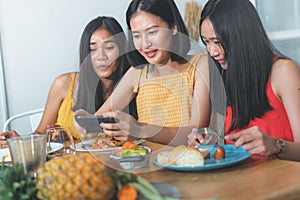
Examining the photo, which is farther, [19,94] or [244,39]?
[19,94]

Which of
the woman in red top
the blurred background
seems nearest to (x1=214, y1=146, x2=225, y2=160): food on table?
the woman in red top

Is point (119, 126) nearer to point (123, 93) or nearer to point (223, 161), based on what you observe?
point (223, 161)

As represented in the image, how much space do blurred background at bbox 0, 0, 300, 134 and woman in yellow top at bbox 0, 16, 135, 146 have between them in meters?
0.43

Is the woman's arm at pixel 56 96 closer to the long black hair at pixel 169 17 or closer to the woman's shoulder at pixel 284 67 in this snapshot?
the long black hair at pixel 169 17

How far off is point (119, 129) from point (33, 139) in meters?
0.46

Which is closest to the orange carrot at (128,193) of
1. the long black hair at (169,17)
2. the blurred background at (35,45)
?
the long black hair at (169,17)

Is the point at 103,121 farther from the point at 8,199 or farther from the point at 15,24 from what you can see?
the point at 15,24

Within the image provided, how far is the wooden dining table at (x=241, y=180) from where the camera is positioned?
3.10 feet

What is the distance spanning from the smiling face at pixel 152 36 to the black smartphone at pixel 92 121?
482 mm

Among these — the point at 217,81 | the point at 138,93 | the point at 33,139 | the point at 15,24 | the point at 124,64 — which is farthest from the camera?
the point at 15,24

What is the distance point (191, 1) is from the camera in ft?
9.90

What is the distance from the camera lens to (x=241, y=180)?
1.04m

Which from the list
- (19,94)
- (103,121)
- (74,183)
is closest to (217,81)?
(103,121)

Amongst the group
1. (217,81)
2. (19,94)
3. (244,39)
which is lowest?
(19,94)
